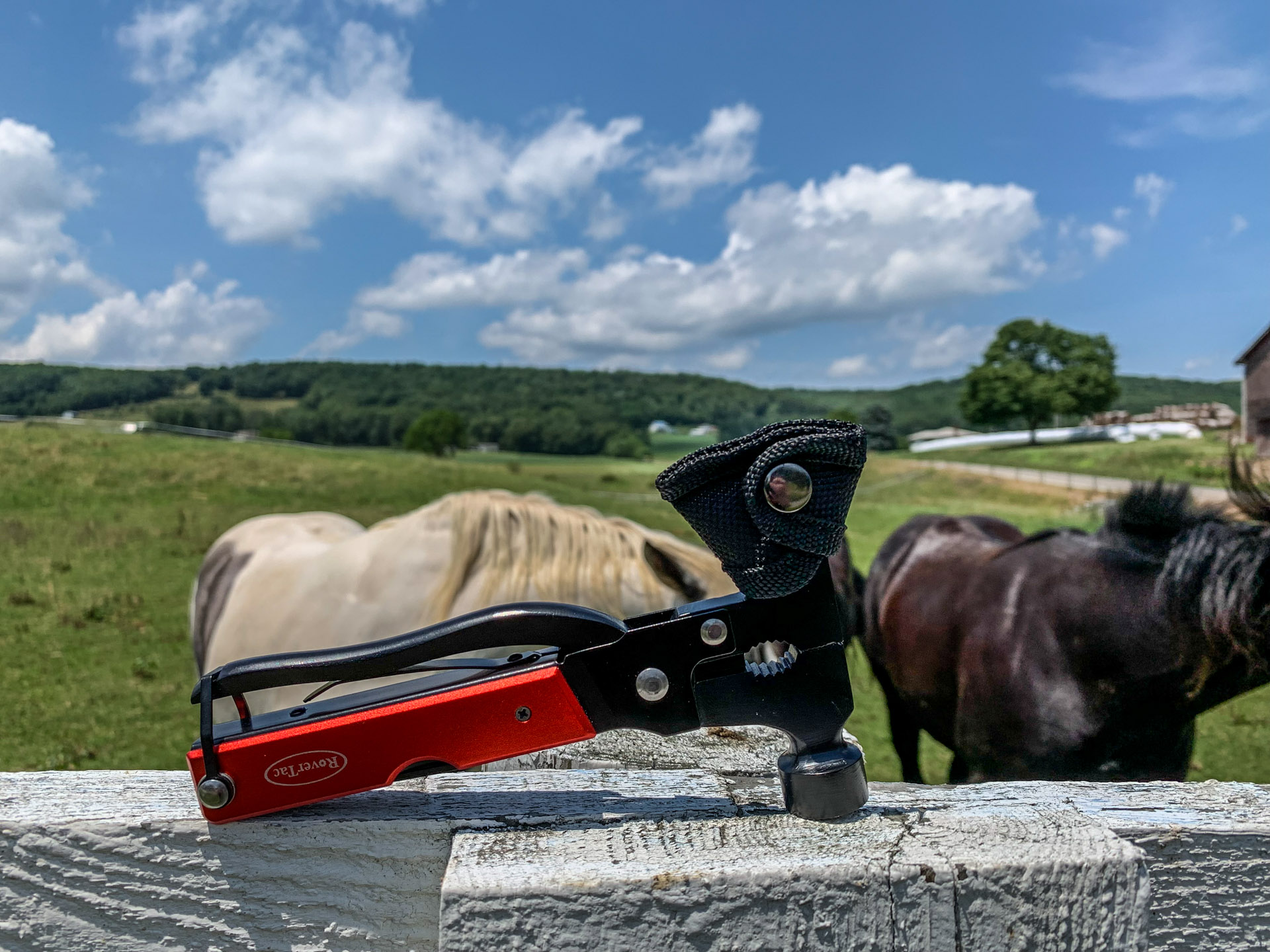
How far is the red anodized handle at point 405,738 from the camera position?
62cm

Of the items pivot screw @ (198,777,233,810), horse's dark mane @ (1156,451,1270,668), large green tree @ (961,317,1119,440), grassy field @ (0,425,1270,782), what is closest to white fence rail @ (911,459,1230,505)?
grassy field @ (0,425,1270,782)

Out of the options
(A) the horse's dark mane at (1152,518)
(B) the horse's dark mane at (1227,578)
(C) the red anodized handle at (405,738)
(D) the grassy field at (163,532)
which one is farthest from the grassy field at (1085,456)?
(C) the red anodized handle at (405,738)

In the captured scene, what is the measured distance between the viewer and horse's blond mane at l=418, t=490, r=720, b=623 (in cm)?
296

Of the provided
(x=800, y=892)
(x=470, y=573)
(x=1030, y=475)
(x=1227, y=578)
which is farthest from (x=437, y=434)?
(x=800, y=892)

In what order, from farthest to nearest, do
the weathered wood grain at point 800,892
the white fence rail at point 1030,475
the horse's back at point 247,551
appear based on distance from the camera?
the white fence rail at point 1030,475 < the horse's back at point 247,551 < the weathered wood grain at point 800,892

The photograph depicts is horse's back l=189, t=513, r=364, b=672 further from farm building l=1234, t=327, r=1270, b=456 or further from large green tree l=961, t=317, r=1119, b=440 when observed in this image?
large green tree l=961, t=317, r=1119, b=440

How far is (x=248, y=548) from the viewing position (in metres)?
4.44

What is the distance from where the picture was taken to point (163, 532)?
12953 mm

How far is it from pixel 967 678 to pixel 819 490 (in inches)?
99.8

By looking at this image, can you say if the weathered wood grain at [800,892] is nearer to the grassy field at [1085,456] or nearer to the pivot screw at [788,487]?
the pivot screw at [788,487]

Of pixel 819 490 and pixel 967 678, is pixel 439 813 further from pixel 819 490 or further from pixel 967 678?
pixel 967 678

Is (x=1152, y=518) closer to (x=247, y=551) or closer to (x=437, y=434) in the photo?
(x=247, y=551)

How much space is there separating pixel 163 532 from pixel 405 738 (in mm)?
14588

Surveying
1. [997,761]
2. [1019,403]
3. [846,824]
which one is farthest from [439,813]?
[1019,403]
